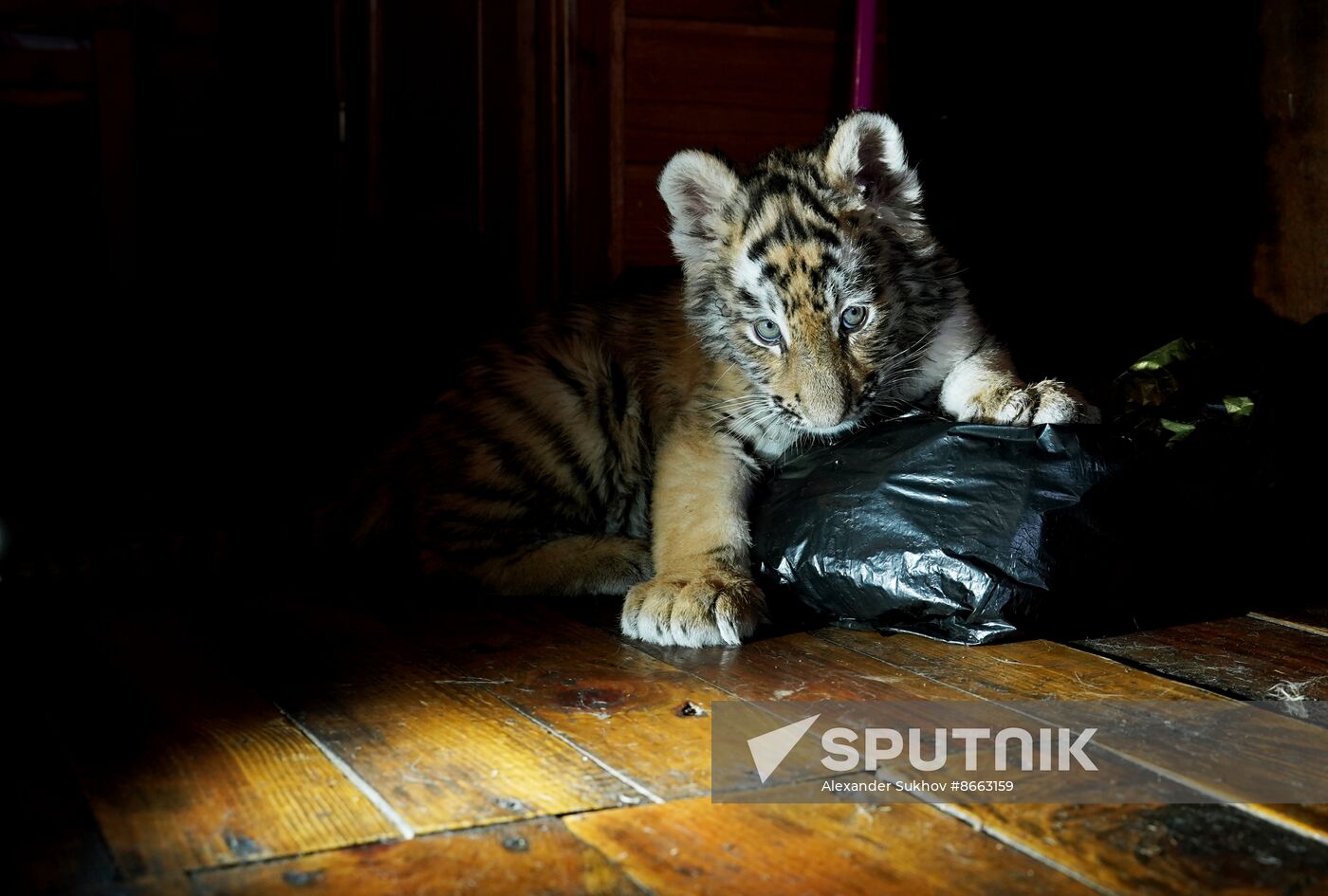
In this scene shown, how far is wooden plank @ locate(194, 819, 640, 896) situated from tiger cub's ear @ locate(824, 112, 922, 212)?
143 cm

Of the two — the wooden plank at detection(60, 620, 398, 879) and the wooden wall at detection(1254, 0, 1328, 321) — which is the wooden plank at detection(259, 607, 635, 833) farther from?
the wooden wall at detection(1254, 0, 1328, 321)

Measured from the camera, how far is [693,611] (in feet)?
6.71

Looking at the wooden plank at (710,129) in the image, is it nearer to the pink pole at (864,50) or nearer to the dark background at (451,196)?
the dark background at (451,196)

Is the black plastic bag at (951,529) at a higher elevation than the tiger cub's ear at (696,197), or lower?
lower

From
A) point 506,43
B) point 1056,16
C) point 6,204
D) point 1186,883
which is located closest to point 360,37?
point 506,43

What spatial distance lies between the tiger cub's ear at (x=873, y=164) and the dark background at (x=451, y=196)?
60 cm

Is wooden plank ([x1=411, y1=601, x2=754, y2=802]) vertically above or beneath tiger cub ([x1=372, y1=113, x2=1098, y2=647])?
beneath

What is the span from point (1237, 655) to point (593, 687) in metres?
0.99

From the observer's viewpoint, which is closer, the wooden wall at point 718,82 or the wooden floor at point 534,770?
the wooden floor at point 534,770

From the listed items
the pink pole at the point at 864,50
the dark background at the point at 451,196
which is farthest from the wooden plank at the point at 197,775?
the pink pole at the point at 864,50

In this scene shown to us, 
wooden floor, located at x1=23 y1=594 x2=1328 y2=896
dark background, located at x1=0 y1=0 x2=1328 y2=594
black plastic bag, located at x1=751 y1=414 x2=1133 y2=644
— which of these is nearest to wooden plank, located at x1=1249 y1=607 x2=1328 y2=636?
wooden floor, located at x1=23 y1=594 x2=1328 y2=896

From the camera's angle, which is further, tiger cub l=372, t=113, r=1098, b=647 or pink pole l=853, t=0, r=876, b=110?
pink pole l=853, t=0, r=876, b=110

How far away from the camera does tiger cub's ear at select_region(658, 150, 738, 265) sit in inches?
91.9

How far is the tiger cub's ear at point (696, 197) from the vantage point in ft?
7.66
